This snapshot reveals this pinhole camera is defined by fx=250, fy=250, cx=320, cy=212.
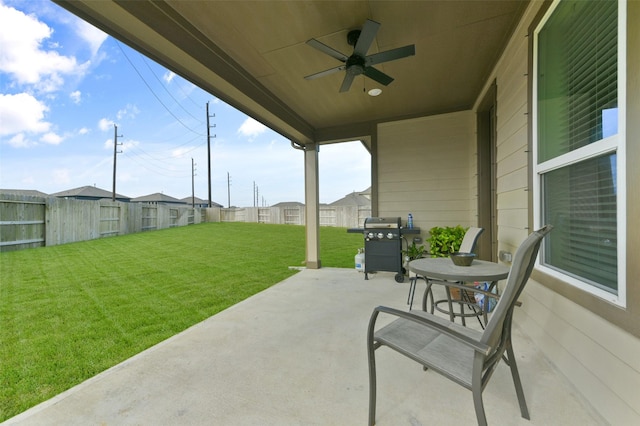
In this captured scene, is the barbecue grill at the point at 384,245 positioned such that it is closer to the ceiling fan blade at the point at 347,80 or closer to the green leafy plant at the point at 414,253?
the green leafy plant at the point at 414,253

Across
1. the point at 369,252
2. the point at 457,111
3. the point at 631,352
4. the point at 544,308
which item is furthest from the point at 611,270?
the point at 457,111

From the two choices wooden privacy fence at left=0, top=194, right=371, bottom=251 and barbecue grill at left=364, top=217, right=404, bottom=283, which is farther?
wooden privacy fence at left=0, top=194, right=371, bottom=251

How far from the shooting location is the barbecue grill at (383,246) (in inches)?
156

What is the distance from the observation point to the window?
49.3 inches

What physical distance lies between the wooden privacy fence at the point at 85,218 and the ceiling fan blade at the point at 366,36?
897 cm

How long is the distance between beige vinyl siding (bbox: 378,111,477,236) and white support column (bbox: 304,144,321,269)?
122 cm

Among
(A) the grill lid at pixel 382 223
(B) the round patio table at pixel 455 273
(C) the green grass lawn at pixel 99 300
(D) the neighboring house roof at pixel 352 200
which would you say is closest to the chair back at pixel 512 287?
(B) the round patio table at pixel 455 273

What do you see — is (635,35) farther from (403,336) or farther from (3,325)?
(3,325)

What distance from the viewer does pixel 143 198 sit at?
3017 centimetres

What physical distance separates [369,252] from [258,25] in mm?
3268

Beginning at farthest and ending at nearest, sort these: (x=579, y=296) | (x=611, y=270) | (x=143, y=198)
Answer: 1. (x=143, y=198)
2. (x=579, y=296)
3. (x=611, y=270)

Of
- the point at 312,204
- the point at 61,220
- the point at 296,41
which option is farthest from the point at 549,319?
the point at 61,220

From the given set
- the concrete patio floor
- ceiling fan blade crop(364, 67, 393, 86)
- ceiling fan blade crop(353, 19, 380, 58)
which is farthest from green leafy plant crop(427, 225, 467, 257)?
ceiling fan blade crop(353, 19, 380, 58)

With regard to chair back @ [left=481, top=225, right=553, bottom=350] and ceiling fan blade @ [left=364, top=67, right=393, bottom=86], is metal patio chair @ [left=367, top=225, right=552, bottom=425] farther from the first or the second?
ceiling fan blade @ [left=364, top=67, right=393, bottom=86]
